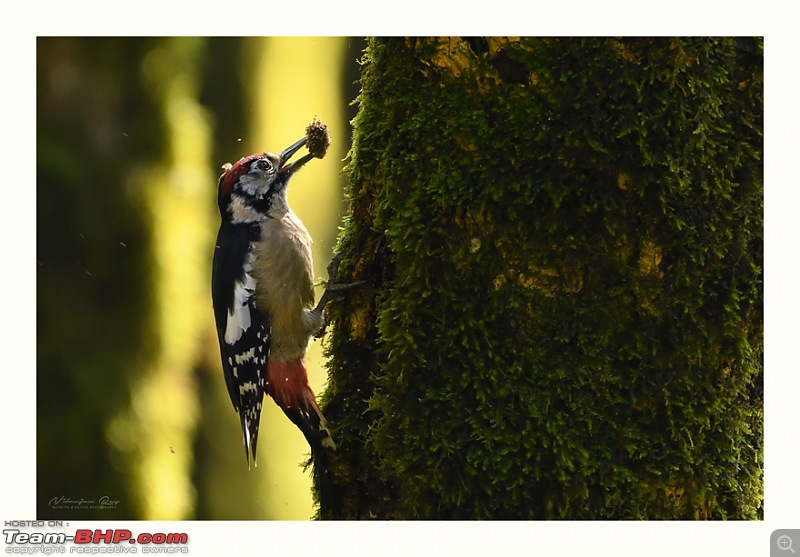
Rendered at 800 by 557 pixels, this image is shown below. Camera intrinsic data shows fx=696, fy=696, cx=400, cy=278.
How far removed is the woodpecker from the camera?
8.11 ft

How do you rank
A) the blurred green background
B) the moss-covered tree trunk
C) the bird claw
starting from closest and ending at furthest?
1. the moss-covered tree trunk
2. the bird claw
3. the blurred green background

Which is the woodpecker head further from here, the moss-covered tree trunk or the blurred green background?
the moss-covered tree trunk

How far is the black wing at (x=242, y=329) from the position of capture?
246 cm

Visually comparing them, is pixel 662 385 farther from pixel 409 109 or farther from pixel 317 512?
pixel 317 512

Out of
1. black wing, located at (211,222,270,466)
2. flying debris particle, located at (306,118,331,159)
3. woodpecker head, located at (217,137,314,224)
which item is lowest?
black wing, located at (211,222,270,466)

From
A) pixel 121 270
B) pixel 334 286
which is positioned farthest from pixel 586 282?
pixel 121 270

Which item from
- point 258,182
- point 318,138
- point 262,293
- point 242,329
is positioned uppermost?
point 318,138

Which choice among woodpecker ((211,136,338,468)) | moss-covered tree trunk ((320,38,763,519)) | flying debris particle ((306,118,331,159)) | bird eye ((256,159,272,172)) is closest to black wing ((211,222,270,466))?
woodpecker ((211,136,338,468))

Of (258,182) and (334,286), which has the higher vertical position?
(258,182)

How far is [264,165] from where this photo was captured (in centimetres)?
270

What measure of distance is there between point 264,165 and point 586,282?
1503mm

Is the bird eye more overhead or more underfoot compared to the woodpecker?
more overhead

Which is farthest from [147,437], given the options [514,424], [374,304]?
[514,424]

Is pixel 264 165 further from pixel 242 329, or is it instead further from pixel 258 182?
pixel 242 329
